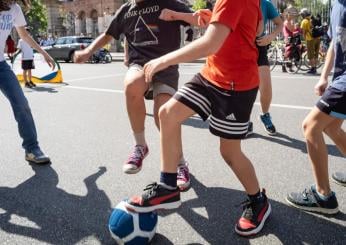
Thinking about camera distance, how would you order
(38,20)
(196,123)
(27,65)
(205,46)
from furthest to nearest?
(38,20)
(27,65)
(196,123)
(205,46)

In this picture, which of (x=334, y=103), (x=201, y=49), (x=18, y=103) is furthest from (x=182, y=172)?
(x=18, y=103)

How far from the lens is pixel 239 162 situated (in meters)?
2.82

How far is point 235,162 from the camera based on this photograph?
9.25 feet

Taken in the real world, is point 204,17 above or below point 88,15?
below

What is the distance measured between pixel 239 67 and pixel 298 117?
4.17 meters

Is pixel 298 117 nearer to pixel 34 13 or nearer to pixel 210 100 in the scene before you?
pixel 210 100

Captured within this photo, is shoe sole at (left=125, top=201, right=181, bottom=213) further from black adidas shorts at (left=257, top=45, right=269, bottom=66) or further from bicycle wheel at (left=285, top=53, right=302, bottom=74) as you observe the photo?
bicycle wheel at (left=285, top=53, right=302, bottom=74)

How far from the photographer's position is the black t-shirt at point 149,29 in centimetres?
360

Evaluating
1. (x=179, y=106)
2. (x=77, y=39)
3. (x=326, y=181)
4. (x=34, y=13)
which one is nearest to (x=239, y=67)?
(x=179, y=106)

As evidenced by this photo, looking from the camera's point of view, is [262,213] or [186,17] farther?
[186,17]

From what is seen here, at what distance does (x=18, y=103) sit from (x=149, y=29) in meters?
1.64

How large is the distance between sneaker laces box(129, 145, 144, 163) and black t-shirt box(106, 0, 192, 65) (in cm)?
77

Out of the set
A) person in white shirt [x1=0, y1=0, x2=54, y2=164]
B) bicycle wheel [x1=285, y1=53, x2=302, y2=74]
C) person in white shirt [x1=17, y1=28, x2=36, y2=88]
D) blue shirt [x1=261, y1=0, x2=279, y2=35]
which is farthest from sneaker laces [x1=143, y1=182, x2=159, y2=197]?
bicycle wheel [x1=285, y1=53, x2=302, y2=74]

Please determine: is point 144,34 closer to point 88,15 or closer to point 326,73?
point 326,73
